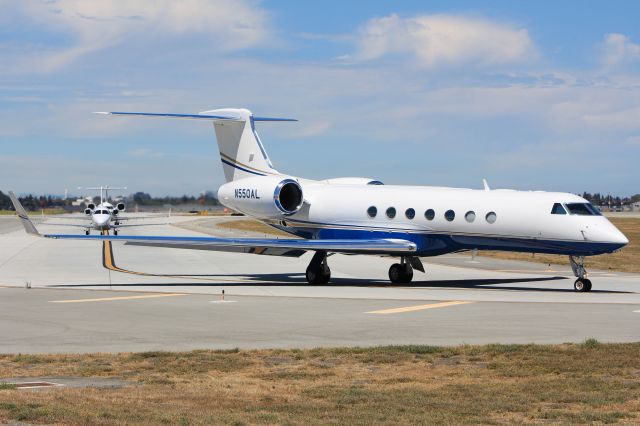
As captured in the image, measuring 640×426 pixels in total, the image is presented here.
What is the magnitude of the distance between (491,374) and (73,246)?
43.7 meters

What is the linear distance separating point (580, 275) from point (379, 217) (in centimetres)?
654

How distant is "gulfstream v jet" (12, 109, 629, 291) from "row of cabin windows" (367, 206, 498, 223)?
3 cm

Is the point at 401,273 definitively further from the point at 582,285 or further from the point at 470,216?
the point at 582,285

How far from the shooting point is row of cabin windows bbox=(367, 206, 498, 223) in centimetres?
2808

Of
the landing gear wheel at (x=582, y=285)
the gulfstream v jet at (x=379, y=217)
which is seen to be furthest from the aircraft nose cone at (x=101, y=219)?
the landing gear wheel at (x=582, y=285)

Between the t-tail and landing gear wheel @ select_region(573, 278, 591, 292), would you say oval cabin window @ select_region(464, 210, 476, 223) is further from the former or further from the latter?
the t-tail

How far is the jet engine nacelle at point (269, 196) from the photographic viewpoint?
31.6 m

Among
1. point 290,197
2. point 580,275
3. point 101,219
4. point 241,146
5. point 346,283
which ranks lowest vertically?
point 346,283

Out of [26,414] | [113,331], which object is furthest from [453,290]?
[26,414]

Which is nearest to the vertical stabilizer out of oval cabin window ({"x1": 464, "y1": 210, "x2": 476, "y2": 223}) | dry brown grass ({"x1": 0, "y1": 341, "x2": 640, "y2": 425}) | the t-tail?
the t-tail

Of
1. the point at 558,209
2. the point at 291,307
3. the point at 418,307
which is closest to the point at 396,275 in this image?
the point at 558,209

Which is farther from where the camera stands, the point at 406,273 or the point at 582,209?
the point at 406,273

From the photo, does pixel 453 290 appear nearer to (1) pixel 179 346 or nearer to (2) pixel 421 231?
(2) pixel 421 231

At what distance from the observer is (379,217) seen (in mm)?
30641
